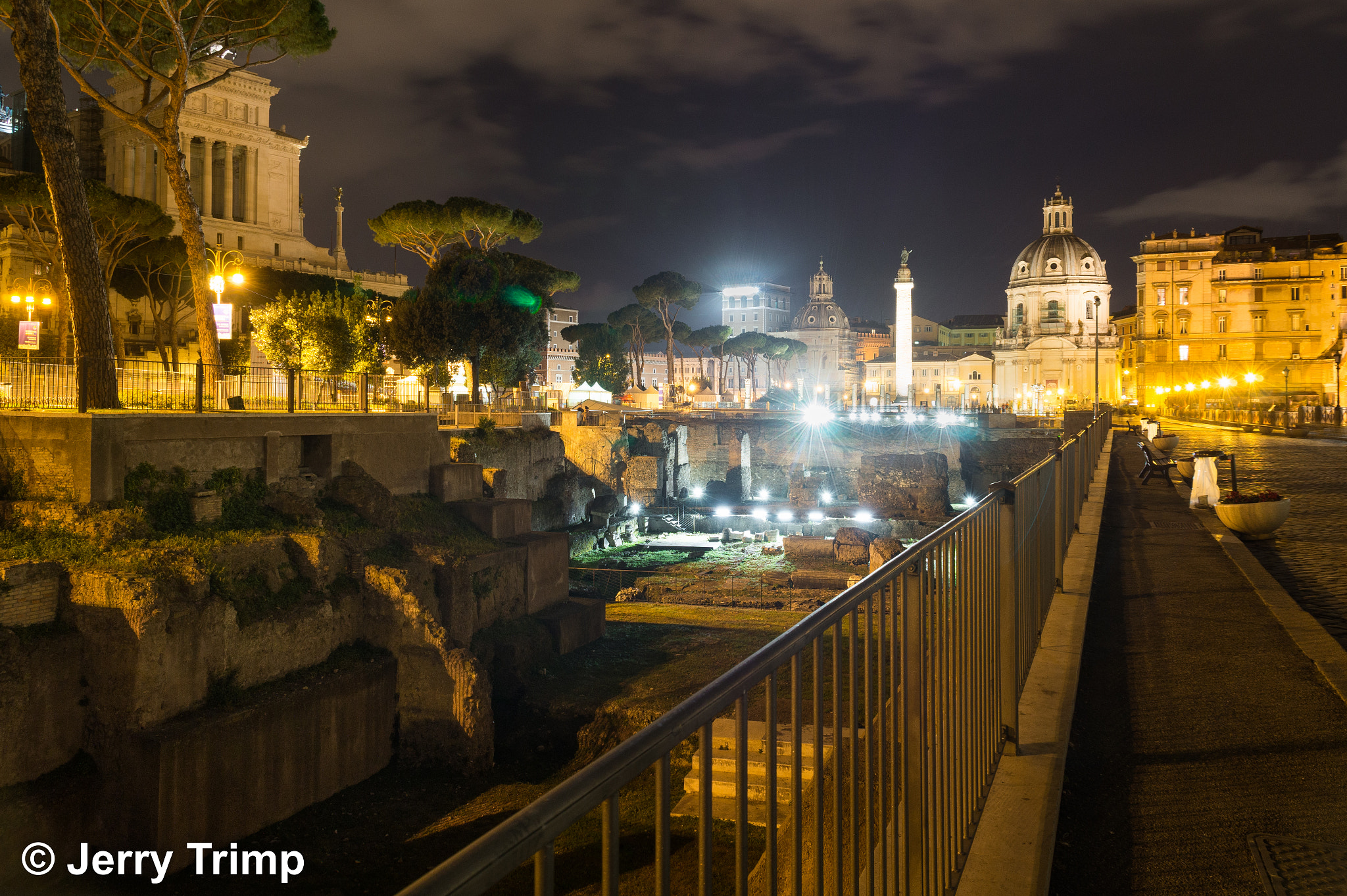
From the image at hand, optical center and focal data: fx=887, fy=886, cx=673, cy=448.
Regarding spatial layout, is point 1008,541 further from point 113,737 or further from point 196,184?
point 196,184

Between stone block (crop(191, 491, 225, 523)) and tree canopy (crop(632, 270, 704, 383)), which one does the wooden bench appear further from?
tree canopy (crop(632, 270, 704, 383))

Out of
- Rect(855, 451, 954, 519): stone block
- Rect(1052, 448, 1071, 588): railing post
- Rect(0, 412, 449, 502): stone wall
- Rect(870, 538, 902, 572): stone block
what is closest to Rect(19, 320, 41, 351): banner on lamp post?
Rect(0, 412, 449, 502): stone wall

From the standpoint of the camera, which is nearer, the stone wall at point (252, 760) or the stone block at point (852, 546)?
the stone wall at point (252, 760)

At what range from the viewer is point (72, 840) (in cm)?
813

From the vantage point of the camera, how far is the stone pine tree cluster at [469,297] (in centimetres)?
3225

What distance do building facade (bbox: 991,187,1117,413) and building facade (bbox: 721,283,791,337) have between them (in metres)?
44.6

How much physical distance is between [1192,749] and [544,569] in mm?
11982

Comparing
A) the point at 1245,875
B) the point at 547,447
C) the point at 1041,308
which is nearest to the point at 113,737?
the point at 1245,875

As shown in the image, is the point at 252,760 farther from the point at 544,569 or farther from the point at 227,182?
the point at 227,182

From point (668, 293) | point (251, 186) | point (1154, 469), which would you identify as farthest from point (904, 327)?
point (1154, 469)

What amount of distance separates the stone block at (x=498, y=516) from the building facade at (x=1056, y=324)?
72.5m

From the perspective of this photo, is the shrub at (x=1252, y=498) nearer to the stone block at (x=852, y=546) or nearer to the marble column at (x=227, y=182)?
the stone block at (x=852, y=546)

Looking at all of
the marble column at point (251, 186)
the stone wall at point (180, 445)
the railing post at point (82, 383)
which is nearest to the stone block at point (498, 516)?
the stone wall at point (180, 445)

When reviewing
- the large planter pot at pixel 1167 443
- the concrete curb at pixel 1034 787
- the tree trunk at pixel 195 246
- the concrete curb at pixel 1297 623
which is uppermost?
the tree trunk at pixel 195 246
